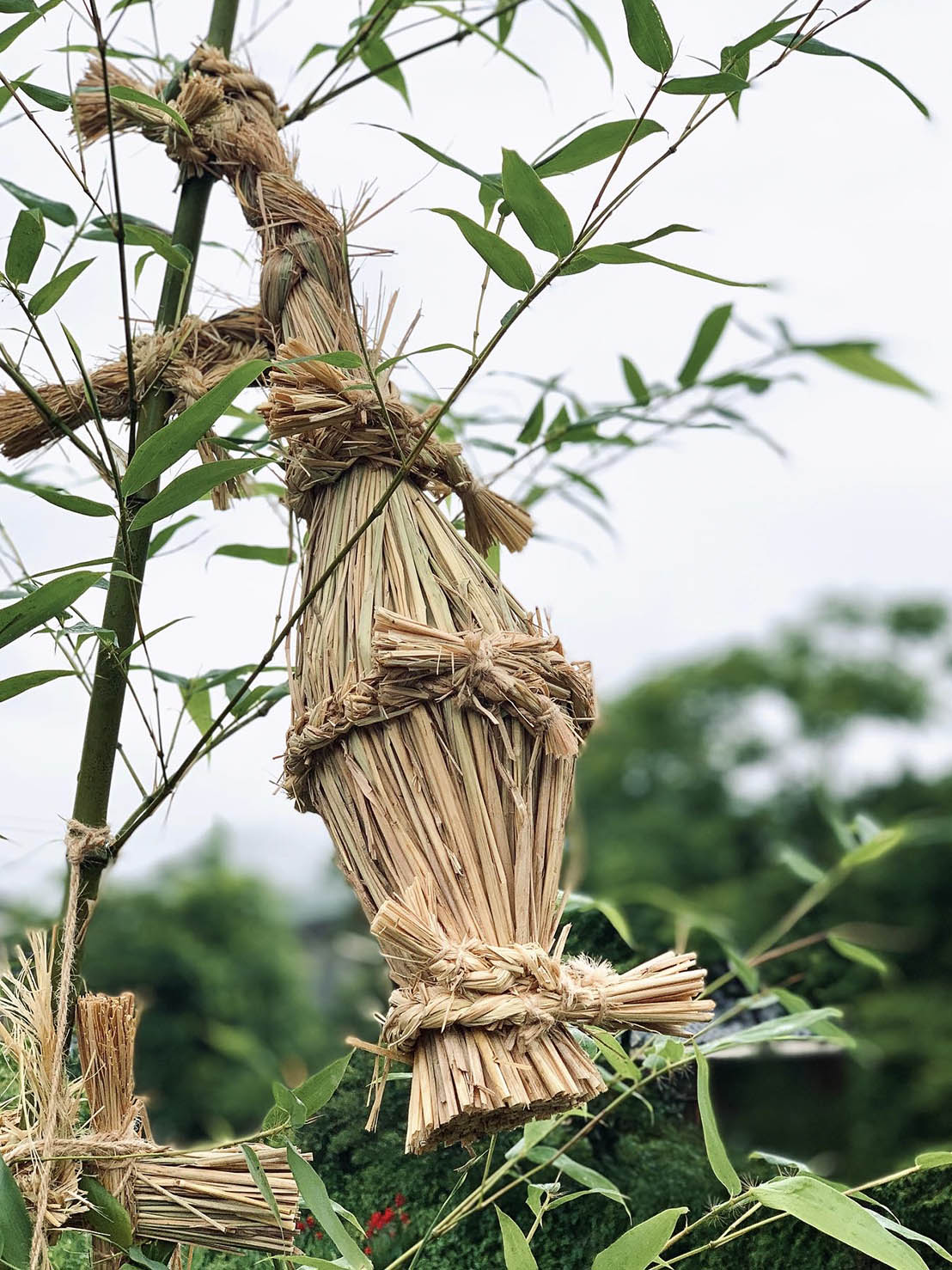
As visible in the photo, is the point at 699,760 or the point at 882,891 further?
the point at 699,760

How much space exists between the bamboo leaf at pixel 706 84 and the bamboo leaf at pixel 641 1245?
295mm

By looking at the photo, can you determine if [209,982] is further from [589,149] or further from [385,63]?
[589,149]

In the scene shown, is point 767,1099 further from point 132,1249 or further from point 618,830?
point 132,1249

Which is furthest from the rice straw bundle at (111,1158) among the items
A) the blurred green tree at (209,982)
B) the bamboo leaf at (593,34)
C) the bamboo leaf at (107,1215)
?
the blurred green tree at (209,982)

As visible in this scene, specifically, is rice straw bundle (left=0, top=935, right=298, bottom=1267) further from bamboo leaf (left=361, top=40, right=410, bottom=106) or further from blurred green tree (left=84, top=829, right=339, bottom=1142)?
blurred green tree (left=84, top=829, right=339, bottom=1142)

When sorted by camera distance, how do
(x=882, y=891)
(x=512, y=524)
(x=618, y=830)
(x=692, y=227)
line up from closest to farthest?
(x=692, y=227), (x=512, y=524), (x=882, y=891), (x=618, y=830)

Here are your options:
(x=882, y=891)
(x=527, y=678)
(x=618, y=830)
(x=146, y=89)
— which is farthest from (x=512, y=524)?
(x=618, y=830)

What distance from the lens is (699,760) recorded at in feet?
28.6

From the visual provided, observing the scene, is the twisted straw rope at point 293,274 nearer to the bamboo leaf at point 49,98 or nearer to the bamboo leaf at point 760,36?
the bamboo leaf at point 49,98

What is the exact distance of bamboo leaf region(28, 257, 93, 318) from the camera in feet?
1.23

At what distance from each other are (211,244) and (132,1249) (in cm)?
36

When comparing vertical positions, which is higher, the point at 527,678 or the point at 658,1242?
the point at 527,678

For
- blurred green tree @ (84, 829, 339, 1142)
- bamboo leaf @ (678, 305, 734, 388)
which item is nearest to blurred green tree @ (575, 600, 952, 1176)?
blurred green tree @ (84, 829, 339, 1142)

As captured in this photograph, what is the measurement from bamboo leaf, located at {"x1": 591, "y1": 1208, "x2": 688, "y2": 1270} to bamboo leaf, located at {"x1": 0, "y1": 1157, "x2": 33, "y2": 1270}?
0.51ft
